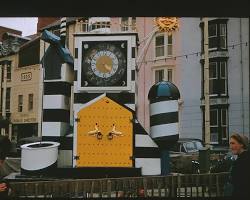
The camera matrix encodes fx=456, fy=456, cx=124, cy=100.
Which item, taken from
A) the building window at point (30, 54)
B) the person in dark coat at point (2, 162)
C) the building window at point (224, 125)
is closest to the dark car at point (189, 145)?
the building window at point (224, 125)

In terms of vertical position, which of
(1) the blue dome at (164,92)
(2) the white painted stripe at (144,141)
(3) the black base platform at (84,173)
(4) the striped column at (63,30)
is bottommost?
(3) the black base platform at (84,173)

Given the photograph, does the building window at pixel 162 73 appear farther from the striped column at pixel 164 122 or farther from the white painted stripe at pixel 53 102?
the white painted stripe at pixel 53 102

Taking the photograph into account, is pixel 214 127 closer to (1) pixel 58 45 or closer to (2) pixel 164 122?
(2) pixel 164 122

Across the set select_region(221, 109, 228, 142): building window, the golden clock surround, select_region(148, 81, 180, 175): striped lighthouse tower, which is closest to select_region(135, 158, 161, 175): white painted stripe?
select_region(148, 81, 180, 175): striped lighthouse tower

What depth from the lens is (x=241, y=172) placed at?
4.14 m

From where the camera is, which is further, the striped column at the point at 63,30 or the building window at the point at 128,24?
the building window at the point at 128,24

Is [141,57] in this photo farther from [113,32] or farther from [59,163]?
[59,163]

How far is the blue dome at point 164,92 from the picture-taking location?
607 cm

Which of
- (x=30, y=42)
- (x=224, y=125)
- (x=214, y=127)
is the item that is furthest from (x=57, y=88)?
(x=224, y=125)

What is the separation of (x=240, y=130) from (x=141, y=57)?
373 inches

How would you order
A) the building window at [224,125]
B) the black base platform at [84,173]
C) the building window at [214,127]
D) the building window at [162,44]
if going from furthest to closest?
the building window at [214,127] < the building window at [224,125] < the building window at [162,44] < the black base platform at [84,173]

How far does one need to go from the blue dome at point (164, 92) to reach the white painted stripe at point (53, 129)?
1255mm

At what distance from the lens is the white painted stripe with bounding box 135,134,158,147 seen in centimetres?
591

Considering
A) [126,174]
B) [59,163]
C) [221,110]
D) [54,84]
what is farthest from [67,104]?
[221,110]
